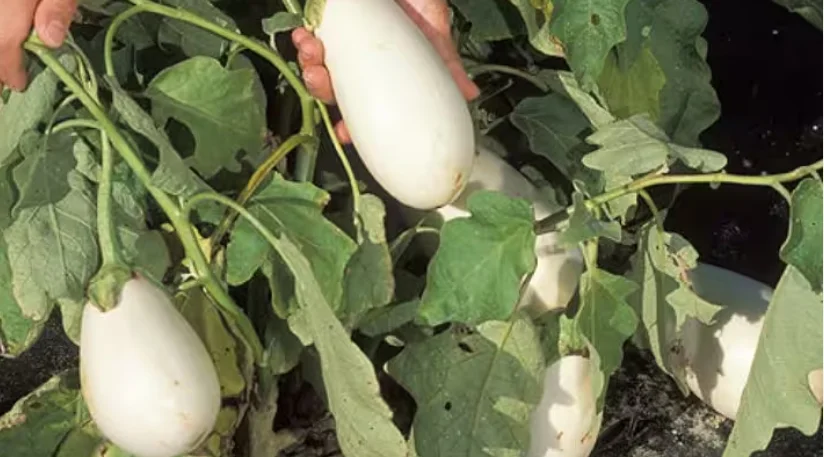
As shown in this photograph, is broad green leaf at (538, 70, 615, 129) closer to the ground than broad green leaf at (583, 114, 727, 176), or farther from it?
closer to the ground

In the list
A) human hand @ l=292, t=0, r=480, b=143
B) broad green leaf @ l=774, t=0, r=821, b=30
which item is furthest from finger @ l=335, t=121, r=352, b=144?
broad green leaf @ l=774, t=0, r=821, b=30

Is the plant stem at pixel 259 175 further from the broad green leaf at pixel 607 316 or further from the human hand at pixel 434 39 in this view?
the broad green leaf at pixel 607 316

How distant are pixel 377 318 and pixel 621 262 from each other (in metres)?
0.17

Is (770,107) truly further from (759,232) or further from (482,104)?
(482,104)

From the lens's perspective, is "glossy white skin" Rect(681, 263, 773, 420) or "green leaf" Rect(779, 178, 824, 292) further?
"glossy white skin" Rect(681, 263, 773, 420)

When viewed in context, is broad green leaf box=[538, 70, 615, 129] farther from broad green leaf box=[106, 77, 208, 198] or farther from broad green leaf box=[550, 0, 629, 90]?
broad green leaf box=[106, 77, 208, 198]

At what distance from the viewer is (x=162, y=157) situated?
0.51 m

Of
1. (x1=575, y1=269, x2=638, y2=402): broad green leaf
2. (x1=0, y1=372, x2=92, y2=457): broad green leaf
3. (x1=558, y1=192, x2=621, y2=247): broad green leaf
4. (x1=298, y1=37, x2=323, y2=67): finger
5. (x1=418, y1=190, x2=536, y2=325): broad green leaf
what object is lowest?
(x1=0, y1=372, x2=92, y2=457): broad green leaf

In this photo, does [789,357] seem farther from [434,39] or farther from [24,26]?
[24,26]

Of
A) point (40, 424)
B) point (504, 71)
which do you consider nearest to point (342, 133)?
point (504, 71)

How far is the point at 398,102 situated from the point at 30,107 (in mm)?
141

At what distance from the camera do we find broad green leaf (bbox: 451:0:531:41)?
627 mm

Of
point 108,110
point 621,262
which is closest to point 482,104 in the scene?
point 621,262

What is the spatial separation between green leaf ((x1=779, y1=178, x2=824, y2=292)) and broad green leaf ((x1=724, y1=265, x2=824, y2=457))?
0.07 feet
